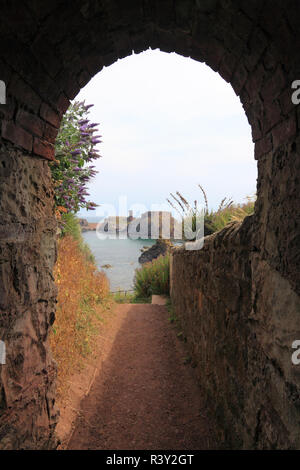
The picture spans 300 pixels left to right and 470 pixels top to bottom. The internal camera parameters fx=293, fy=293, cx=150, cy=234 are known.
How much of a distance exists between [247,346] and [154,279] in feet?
24.8

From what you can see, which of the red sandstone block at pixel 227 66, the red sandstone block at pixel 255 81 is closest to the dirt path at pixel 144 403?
the red sandstone block at pixel 255 81

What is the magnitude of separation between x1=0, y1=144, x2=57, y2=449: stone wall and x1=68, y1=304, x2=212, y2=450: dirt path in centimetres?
67

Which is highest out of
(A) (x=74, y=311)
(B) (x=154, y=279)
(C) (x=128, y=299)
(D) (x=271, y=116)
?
(D) (x=271, y=116)

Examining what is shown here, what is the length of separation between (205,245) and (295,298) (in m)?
1.82

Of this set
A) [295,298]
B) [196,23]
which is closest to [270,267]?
[295,298]

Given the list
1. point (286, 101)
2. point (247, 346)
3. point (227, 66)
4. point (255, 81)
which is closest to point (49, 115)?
point (227, 66)

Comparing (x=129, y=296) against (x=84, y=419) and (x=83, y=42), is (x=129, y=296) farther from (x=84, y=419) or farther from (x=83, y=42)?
(x=83, y=42)

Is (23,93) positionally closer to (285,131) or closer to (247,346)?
(285,131)

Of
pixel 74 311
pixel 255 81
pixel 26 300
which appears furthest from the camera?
pixel 74 311

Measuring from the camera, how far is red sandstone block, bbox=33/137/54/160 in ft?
6.48

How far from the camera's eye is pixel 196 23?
5.68ft

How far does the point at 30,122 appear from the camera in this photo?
6.07 ft

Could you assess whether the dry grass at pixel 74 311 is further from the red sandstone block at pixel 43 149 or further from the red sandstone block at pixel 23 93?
the red sandstone block at pixel 23 93

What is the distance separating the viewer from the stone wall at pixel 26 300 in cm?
171
